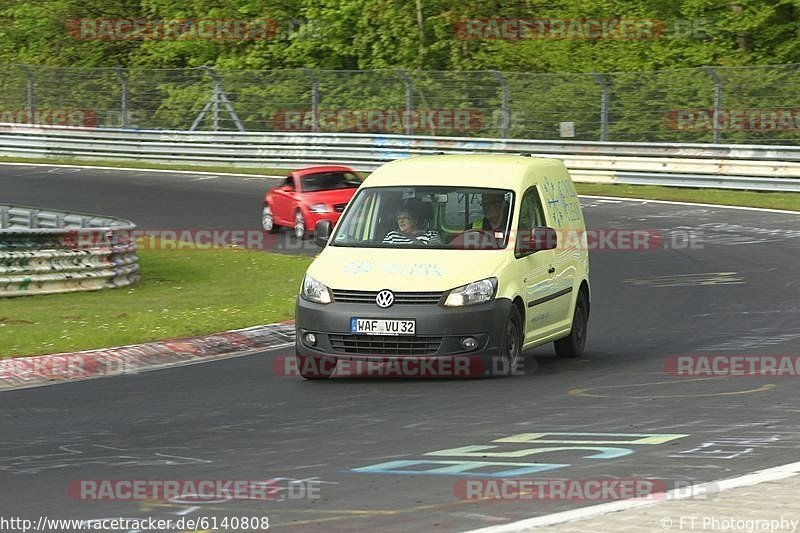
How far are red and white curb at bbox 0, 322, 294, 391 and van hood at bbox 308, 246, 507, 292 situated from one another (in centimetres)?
235

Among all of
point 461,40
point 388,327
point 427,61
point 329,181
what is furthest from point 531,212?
point 427,61

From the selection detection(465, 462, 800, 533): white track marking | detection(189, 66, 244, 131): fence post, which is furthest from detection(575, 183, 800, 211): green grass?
detection(465, 462, 800, 533): white track marking

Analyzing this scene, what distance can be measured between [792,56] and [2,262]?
29.9m

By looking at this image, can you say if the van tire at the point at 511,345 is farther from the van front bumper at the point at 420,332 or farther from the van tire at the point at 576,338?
the van tire at the point at 576,338

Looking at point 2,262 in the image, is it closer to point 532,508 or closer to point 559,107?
point 532,508

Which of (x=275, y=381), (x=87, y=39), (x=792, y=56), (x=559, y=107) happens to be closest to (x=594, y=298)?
(x=275, y=381)

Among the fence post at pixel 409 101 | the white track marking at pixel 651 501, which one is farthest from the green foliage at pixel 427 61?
the white track marking at pixel 651 501

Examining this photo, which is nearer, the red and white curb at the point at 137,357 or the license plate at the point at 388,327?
the license plate at the point at 388,327

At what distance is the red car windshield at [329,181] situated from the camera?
27.5m

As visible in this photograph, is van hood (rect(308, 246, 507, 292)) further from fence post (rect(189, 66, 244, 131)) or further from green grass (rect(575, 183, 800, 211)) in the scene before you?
fence post (rect(189, 66, 244, 131))

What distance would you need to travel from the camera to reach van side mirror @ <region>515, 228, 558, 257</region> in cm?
1247

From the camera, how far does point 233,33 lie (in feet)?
169

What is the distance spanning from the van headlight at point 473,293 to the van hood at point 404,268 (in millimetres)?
44

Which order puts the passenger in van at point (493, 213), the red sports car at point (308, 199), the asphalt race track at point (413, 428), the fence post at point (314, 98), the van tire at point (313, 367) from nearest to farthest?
the asphalt race track at point (413, 428) → the van tire at point (313, 367) → the passenger in van at point (493, 213) → the red sports car at point (308, 199) → the fence post at point (314, 98)
